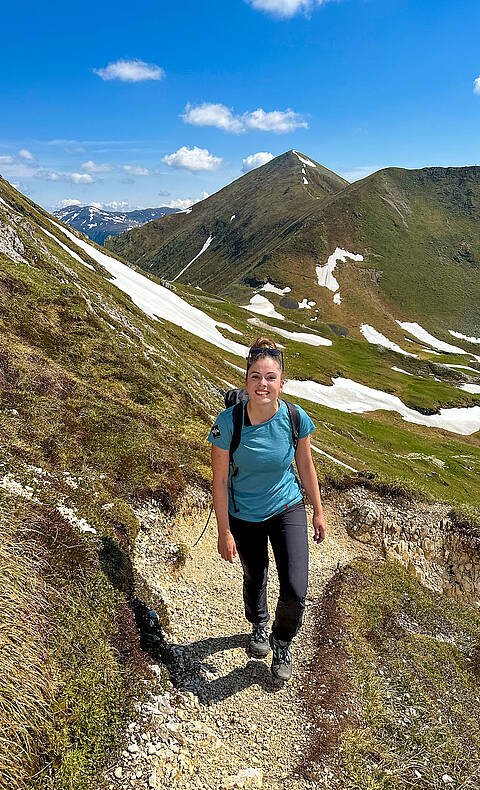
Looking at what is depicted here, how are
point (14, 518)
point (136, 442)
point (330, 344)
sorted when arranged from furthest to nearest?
point (330, 344)
point (136, 442)
point (14, 518)

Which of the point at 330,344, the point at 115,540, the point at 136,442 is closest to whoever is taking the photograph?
the point at 115,540

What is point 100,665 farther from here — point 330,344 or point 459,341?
point 459,341

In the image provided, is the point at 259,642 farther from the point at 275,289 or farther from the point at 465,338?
the point at 465,338

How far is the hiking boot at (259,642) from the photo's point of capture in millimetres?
8688

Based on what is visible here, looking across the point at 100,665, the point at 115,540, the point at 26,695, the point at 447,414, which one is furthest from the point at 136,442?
the point at 447,414

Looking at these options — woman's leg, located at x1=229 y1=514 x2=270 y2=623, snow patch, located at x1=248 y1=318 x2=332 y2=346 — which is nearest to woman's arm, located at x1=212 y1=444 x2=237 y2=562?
woman's leg, located at x1=229 y1=514 x2=270 y2=623

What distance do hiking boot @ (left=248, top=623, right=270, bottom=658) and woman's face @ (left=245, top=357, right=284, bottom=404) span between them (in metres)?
5.06

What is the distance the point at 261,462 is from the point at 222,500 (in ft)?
3.03

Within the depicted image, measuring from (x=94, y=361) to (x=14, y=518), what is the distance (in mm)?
12759

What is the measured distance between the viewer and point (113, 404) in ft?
53.7

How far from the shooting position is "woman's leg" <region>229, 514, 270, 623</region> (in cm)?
734

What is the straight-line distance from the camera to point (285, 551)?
23.8ft

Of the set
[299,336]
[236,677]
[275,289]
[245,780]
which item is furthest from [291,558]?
[275,289]

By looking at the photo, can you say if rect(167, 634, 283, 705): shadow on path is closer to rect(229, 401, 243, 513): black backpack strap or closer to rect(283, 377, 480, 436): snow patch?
rect(229, 401, 243, 513): black backpack strap
